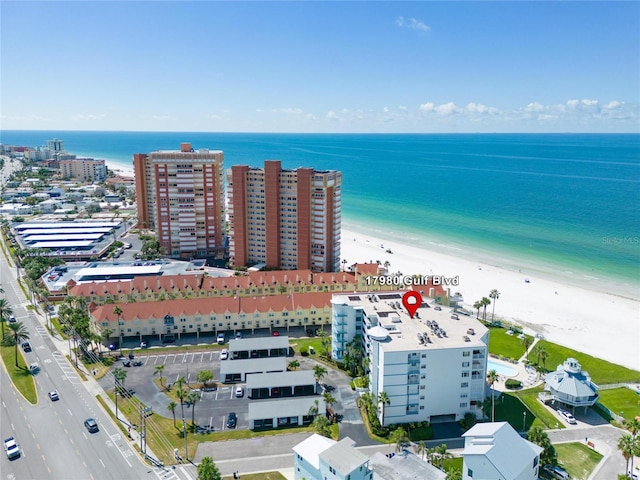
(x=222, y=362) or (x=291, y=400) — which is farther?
(x=222, y=362)

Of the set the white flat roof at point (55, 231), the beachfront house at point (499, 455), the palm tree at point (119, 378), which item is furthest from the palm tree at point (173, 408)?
the white flat roof at point (55, 231)

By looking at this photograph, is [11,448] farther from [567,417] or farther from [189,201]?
[189,201]

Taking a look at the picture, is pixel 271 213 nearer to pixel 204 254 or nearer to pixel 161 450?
pixel 204 254

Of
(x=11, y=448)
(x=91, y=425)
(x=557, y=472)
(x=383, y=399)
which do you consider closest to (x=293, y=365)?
(x=383, y=399)

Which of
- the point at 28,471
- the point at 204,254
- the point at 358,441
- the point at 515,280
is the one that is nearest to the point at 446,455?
the point at 358,441

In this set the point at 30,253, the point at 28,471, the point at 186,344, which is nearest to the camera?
the point at 28,471
